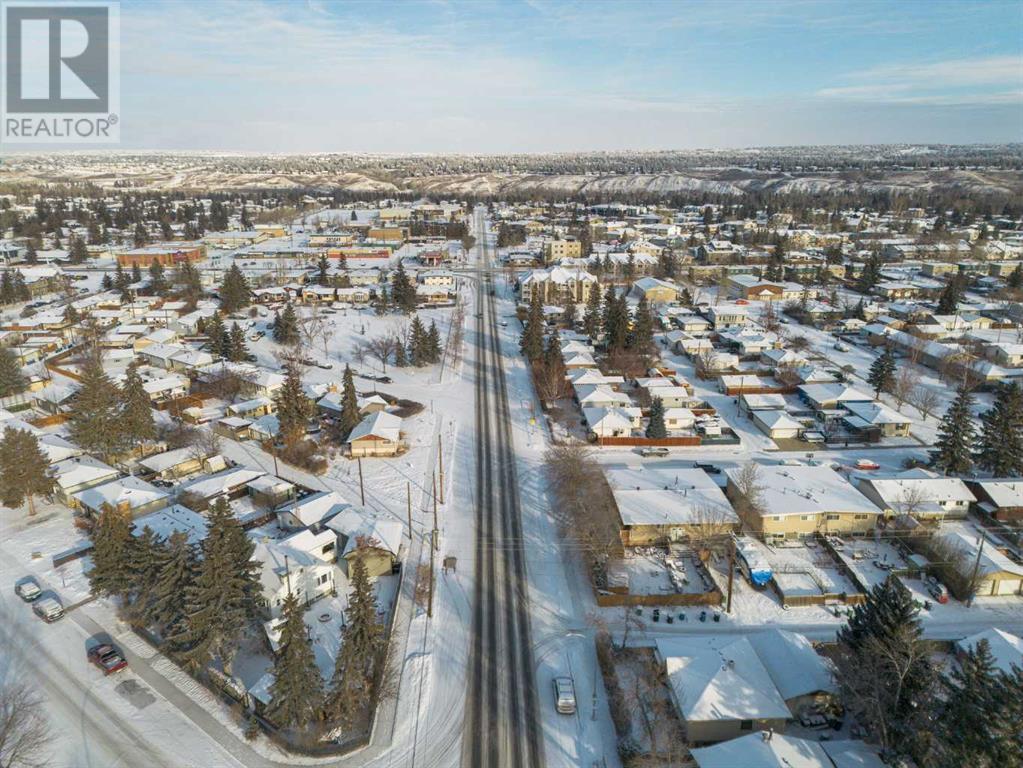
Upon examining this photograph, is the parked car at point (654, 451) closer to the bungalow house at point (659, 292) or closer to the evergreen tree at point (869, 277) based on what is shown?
the bungalow house at point (659, 292)

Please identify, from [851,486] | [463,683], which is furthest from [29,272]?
[851,486]

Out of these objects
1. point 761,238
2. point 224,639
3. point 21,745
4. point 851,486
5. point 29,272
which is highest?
point 761,238

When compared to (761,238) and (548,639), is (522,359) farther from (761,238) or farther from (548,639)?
(761,238)

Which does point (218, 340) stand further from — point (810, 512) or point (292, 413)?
point (810, 512)

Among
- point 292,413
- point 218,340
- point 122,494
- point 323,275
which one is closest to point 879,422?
point 292,413

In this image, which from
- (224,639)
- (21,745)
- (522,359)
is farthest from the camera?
(522,359)

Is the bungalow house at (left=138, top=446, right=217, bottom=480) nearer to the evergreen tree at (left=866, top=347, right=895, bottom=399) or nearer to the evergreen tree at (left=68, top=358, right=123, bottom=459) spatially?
the evergreen tree at (left=68, top=358, right=123, bottom=459)

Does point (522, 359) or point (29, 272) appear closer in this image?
point (522, 359)
